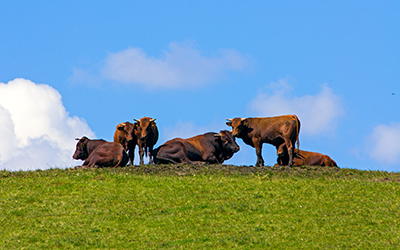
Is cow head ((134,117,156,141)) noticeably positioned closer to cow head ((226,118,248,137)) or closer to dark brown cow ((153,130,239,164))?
dark brown cow ((153,130,239,164))

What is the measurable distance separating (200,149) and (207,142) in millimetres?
551

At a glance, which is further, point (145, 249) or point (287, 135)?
point (287, 135)

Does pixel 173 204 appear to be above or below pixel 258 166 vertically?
below

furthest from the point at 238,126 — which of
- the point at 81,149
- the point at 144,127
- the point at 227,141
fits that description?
the point at 81,149

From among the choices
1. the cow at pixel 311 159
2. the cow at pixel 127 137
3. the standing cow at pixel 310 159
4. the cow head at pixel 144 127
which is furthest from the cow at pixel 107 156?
the cow at pixel 311 159

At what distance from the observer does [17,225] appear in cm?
1662

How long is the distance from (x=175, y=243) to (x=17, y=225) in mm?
4946

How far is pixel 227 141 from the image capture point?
29.0m

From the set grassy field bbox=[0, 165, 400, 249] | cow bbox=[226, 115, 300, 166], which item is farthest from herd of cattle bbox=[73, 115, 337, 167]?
grassy field bbox=[0, 165, 400, 249]

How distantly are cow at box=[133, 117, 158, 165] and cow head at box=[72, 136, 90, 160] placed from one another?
2.51m

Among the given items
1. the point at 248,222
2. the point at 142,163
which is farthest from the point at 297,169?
the point at 248,222

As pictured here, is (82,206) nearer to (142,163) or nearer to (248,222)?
(248,222)

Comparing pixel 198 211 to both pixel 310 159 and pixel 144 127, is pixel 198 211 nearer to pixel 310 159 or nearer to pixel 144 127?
pixel 144 127

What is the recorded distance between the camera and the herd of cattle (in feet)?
90.8
